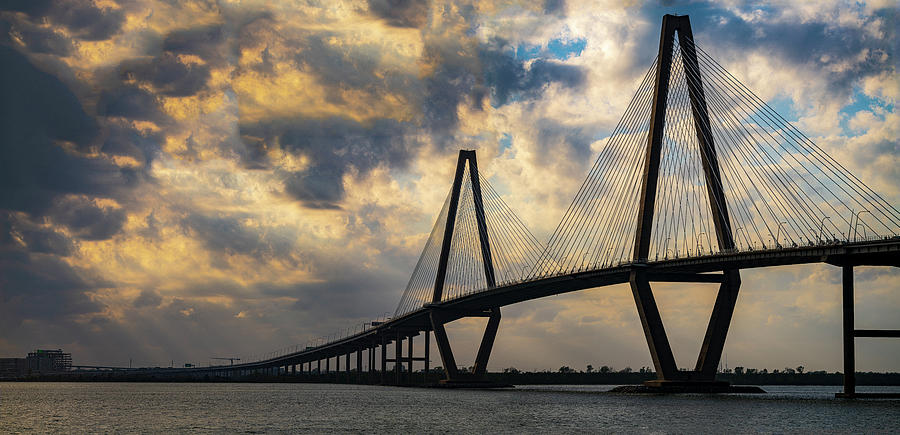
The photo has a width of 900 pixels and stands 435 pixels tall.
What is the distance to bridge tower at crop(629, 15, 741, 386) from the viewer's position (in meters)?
71.3

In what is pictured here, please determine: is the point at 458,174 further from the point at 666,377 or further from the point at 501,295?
the point at 666,377

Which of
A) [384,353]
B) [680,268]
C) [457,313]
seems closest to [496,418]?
[680,268]

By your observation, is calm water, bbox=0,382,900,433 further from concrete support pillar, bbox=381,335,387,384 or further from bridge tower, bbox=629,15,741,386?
concrete support pillar, bbox=381,335,387,384

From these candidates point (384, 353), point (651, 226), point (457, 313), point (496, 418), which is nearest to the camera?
point (496, 418)

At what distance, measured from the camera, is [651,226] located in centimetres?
7356

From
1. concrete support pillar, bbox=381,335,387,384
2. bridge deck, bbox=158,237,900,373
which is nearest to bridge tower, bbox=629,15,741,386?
bridge deck, bbox=158,237,900,373

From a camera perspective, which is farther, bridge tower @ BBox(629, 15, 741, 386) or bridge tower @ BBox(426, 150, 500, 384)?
bridge tower @ BBox(426, 150, 500, 384)

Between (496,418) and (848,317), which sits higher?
(848,317)

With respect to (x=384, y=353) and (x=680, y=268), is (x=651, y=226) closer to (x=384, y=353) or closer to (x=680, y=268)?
(x=680, y=268)

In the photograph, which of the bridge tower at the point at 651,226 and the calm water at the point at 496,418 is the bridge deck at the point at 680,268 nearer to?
the bridge tower at the point at 651,226

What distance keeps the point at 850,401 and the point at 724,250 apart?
44.1 feet

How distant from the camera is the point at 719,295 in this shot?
7431 cm

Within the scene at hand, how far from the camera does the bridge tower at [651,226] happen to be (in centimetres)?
7131

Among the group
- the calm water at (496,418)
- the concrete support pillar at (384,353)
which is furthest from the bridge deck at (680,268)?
the concrete support pillar at (384,353)
